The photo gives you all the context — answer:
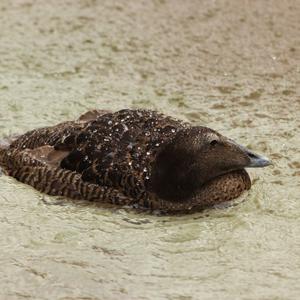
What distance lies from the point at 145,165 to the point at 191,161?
350 mm

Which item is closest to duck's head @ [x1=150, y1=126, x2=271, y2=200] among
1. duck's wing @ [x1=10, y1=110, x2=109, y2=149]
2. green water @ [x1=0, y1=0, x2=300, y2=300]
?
green water @ [x1=0, y1=0, x2=300, y2=300]

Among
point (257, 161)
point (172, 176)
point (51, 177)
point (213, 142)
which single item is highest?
point (213, 142)

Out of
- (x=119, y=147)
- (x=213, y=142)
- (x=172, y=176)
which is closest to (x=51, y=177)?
(x=119, y=147)

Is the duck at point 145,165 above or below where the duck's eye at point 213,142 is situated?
below

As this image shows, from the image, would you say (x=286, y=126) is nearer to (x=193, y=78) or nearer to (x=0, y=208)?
(x=193, y=78)

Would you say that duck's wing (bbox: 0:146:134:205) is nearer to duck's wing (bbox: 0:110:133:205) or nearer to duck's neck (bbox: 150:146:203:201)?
duck's wing (bbox: 0:110:133:205)

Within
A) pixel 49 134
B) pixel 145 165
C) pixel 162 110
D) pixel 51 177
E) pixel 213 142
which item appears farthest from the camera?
pixel 162 110

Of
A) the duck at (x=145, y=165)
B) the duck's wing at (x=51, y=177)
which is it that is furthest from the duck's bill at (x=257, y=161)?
the duck's wing at (x=51, y=177)

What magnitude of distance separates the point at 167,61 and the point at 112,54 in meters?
0.63

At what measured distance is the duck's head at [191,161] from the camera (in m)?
7.12

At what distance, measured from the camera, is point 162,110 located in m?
9.16

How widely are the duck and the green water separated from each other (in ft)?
0.44

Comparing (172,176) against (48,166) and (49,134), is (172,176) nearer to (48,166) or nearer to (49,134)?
(48,166)

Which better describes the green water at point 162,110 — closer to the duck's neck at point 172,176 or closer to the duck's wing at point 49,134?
the duck's neck at point 172,176
